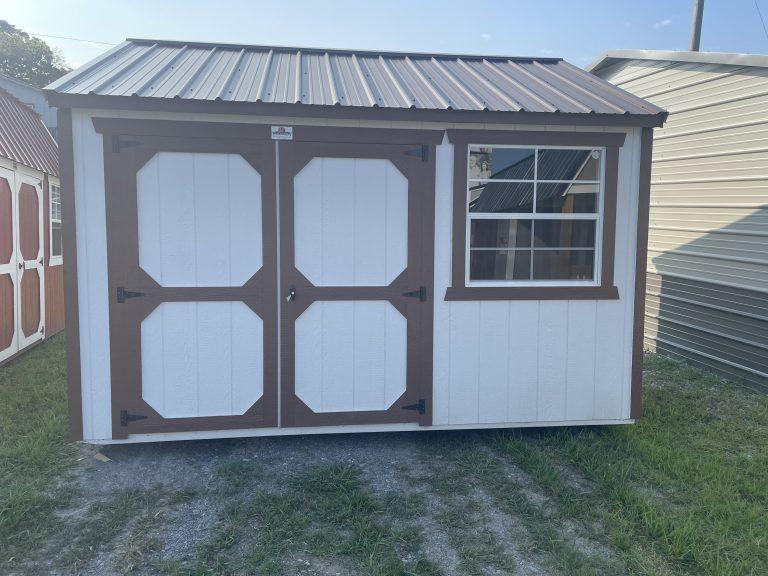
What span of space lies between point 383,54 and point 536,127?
2.11 m

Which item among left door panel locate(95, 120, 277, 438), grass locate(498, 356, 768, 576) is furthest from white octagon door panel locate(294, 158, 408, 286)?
A: grass locate(498, 356, 768, 576)

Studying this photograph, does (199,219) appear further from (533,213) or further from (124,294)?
(533,213)

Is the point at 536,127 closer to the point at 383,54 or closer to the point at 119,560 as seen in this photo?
the point at 383,54

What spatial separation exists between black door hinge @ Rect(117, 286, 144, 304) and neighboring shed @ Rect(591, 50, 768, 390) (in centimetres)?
566

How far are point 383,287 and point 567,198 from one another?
1564mm

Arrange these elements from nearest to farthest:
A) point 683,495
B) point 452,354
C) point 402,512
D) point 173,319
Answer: point 402,512, point 683,495, point 173,319, point 452,354

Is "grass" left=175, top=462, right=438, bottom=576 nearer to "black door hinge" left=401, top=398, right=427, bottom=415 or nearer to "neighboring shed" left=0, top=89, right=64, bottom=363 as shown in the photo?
"black door hinge" left=401, top=398, right=427, bottom=415

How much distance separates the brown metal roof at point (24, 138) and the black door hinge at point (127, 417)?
141 inches

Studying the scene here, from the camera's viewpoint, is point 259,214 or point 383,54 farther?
point 383,54

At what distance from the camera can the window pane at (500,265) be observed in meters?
4.41

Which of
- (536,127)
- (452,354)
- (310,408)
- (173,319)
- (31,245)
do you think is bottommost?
(310,408)

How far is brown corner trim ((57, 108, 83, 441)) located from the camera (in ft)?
12.7

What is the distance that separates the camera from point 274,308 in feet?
13.8

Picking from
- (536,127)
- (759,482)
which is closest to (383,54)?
(536,127)
